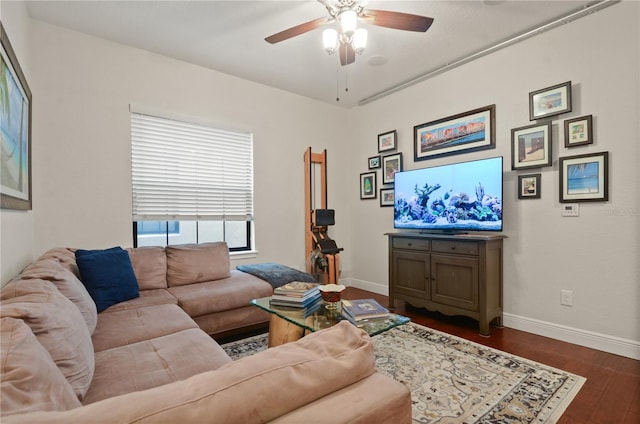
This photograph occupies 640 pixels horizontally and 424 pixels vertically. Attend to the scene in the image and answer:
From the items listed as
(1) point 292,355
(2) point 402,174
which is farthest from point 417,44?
(1) point 292,355

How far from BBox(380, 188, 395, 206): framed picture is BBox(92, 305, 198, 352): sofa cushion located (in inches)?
A: 115

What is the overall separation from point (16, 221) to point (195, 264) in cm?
131

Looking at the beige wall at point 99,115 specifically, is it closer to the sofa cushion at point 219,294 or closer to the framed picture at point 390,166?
the sofa cushion at point 219,294

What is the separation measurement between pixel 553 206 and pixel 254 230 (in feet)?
10.3

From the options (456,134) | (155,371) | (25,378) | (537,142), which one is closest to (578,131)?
(537,142)

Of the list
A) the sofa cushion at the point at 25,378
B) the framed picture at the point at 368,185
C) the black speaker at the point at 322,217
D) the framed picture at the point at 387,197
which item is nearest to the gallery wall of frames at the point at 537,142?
the framed picture at the point at 387,197

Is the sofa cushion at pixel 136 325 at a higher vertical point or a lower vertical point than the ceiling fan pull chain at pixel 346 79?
lower

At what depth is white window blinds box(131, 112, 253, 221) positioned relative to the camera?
3221 mm

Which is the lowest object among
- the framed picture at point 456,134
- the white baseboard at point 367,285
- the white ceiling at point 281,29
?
the white baseboard at point 367,285

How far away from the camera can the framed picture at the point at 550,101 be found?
8.70 ft

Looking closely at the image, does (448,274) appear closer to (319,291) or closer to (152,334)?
(319,291)

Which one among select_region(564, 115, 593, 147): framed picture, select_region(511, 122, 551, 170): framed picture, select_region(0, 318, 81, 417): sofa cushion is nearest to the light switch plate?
select_region(511, 122, 551, 170): framed picture

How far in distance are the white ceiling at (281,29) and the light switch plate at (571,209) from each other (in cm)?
159

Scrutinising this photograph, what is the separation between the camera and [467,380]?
6.68ft
